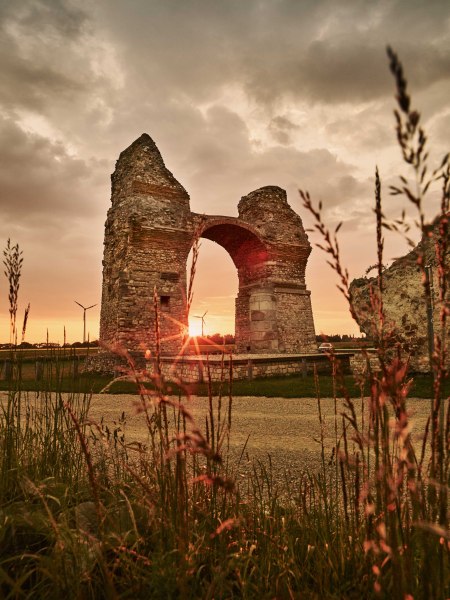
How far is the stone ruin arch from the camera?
1619 centimetres

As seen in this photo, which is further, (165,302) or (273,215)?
(273,215)

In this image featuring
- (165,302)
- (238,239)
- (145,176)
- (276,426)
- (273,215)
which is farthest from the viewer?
(238,239)

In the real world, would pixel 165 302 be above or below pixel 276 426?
above

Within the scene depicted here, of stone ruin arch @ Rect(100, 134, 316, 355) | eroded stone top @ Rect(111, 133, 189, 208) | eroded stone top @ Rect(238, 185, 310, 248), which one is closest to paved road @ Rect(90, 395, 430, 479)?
stone ruin arch @ Rect(100, 134, 316, 355)

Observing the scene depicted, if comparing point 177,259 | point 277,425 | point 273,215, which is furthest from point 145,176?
point 277,425

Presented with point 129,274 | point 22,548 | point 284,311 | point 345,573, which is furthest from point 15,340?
point 284,311

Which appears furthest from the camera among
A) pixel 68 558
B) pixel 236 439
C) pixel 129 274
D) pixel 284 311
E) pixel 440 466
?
pixel 284 311

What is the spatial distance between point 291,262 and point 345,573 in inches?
740

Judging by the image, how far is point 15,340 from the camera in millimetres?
2889

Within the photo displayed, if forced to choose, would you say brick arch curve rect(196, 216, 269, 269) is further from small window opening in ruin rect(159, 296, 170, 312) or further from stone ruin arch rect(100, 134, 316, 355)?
small window opening in ruin rect(159, 296, 170, 312)

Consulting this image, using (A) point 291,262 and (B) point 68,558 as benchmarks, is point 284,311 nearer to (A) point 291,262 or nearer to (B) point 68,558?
(A) point 291,262

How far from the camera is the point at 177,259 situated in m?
17.1

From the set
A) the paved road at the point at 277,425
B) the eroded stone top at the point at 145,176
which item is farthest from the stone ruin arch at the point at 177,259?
the paved road at the point at 277,425

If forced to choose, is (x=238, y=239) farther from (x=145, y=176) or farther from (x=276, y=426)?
(x=276, y=426)
